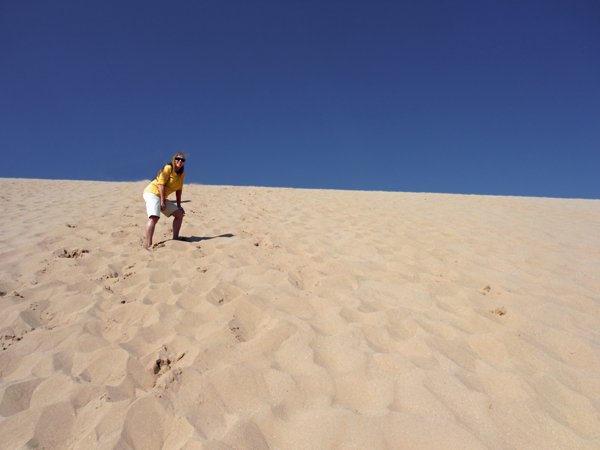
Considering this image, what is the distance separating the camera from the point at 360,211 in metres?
7.70

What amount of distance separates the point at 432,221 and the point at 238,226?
151 inches

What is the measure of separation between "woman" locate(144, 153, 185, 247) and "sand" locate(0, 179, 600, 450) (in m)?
0.39

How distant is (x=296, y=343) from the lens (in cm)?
235

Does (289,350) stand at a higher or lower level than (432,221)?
lower

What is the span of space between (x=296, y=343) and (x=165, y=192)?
334 cm

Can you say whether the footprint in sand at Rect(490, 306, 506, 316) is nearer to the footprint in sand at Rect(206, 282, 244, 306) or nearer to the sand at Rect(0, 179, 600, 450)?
the sand at Rect(0, 179, 600, 450)

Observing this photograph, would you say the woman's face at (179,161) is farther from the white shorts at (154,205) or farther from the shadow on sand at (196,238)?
the shadow on sand at (196,238)

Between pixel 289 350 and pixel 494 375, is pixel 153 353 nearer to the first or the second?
pixel 289 350

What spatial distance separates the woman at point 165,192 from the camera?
181 inches

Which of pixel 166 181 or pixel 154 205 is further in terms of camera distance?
pixel 166 181

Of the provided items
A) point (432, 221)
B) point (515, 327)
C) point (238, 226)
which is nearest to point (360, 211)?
point (432, 221)

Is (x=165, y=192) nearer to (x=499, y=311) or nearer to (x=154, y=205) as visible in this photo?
(x=154, y=205)

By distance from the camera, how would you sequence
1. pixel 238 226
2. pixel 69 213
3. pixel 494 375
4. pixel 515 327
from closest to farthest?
pixel 494 375 → pixel 515 327 → pixel 238 226 → pixel 69 213

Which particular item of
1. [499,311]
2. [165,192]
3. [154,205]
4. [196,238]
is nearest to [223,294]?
[196,238]
